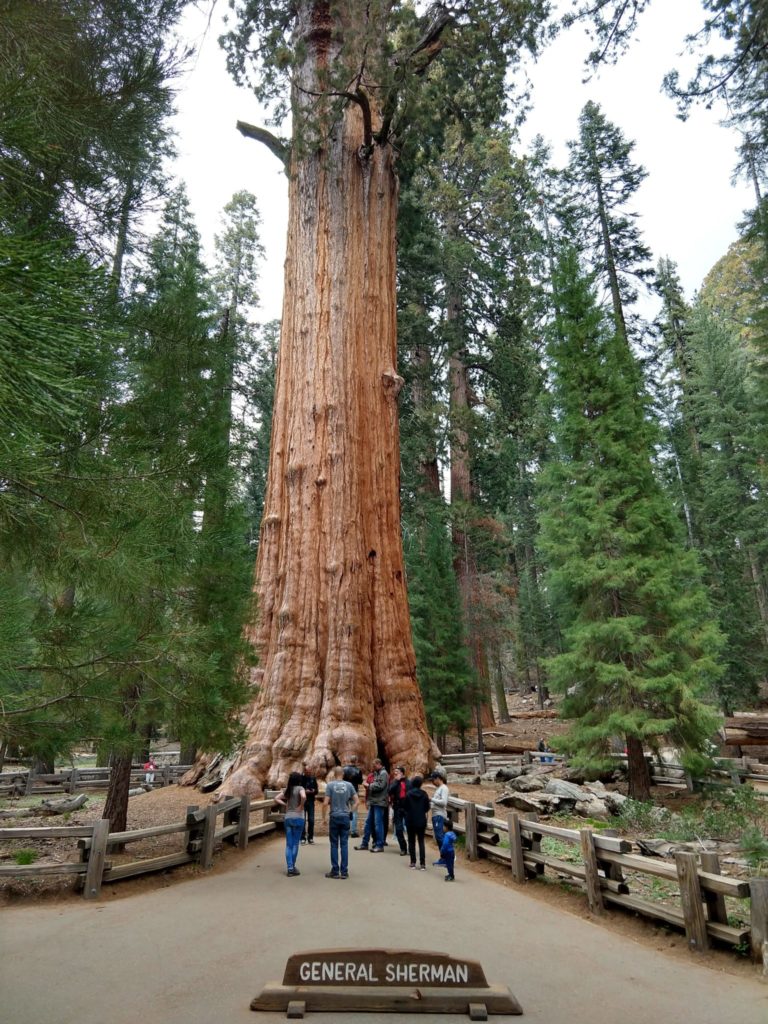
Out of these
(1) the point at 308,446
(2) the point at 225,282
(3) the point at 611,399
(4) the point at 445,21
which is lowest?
(1) the point at 308,446

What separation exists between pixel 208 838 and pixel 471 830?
367 centimetres

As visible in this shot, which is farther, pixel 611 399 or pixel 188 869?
pixel 611 399

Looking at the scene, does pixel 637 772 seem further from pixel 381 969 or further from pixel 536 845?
pixel 381 969

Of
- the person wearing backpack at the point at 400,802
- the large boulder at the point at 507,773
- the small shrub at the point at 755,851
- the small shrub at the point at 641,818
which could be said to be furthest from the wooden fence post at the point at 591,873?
the large boulder at the point at 507,773

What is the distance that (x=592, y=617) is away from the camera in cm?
1338

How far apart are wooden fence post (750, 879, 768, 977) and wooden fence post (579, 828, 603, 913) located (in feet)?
5.94

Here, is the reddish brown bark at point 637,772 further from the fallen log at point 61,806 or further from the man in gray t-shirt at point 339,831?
the fallen log at point 61,806

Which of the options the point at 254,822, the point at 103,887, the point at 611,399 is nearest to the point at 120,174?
the point at 103,887

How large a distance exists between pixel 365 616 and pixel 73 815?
24.6 ft

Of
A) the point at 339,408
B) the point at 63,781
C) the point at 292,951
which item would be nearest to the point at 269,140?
the point at 339,408

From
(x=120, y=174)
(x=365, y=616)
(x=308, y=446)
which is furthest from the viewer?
(x=308, y=446)

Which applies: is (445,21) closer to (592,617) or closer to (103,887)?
(592,617)

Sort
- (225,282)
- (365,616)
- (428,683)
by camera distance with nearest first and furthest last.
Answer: (365,616) → (428,683) → (225,282)

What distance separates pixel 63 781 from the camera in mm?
17688
